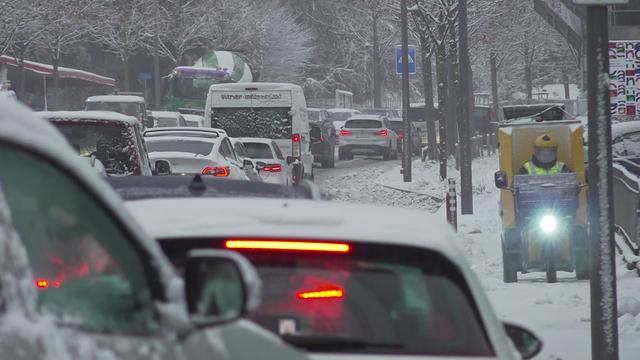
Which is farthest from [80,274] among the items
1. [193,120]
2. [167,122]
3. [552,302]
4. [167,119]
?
[193,120]

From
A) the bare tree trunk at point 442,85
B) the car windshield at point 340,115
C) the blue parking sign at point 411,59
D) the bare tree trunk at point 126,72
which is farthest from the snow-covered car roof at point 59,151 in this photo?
the bare tree trunk at point 126,72

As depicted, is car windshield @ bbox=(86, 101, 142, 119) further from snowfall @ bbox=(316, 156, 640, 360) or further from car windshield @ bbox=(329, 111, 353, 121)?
car windshield @ bbox=(329, 111, 353, 121)

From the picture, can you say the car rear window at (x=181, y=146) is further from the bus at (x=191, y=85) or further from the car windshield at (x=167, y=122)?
the bus at (x=191, y=85)

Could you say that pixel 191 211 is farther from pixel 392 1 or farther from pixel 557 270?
pixel 392 1

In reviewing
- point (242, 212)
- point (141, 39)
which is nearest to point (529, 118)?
point (242, 212)

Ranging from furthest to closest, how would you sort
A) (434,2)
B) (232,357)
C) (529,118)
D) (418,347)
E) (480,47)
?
(480,47), (434,2), (529,118), (418,347), (232,357)

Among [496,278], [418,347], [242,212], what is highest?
[242,212]

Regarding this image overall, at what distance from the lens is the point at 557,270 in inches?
611

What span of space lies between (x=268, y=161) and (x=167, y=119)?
2004 cm

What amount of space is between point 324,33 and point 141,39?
27.6m

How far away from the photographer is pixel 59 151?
113 inches

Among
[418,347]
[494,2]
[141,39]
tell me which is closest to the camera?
[418,347]

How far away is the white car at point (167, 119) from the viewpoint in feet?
156

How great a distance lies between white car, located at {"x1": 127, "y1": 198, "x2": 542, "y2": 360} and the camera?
4.52 m
